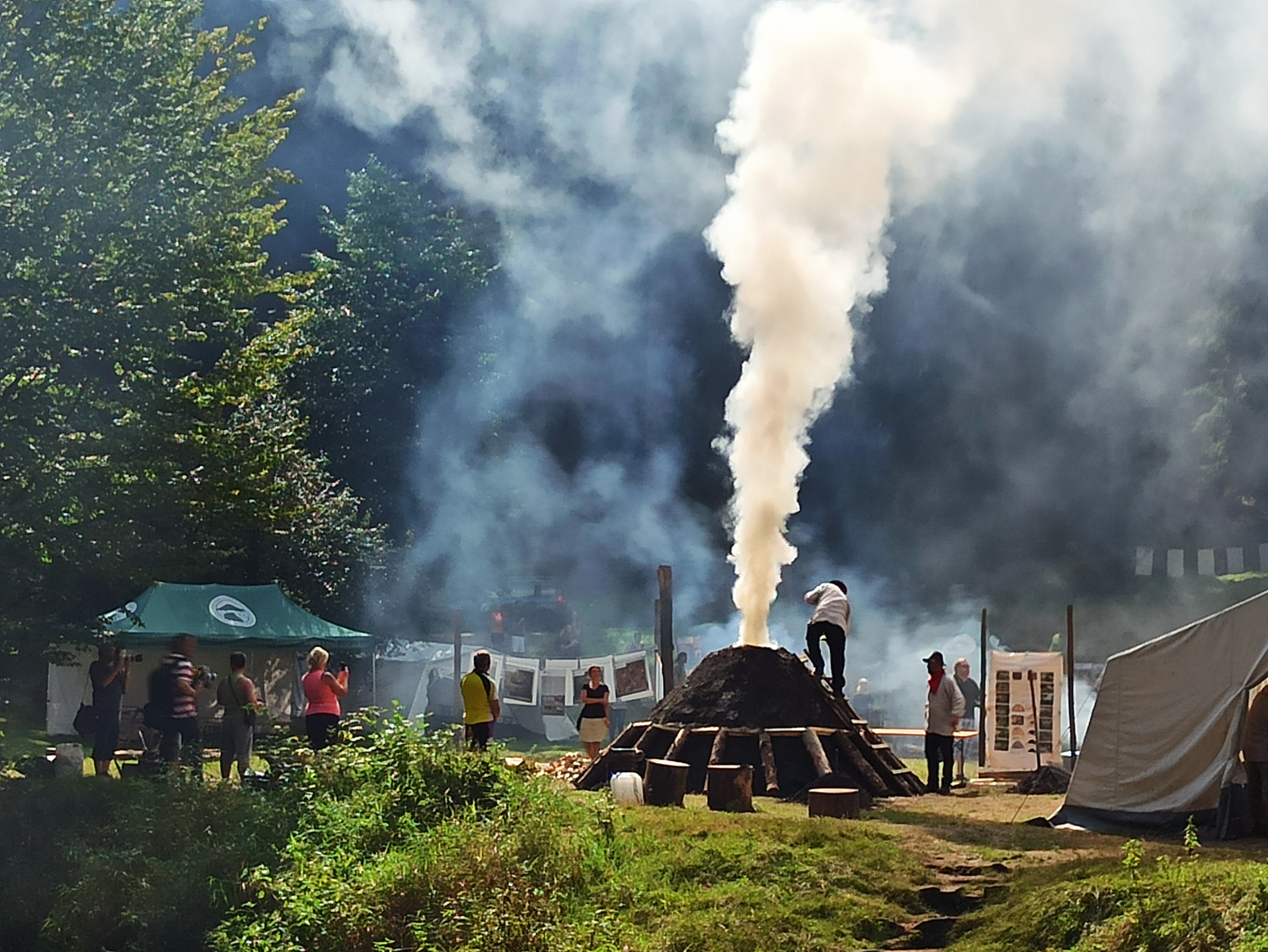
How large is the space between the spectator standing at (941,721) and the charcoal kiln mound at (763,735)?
0.33 metres

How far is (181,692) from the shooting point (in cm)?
1636

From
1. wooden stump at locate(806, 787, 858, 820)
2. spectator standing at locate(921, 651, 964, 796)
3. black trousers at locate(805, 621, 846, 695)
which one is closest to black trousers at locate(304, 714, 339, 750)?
wooden stump at locate(806, 787, 858, 820)

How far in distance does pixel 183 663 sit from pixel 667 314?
3240 centimetres

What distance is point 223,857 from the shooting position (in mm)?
11625

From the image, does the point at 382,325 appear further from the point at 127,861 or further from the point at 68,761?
the point at 127,861

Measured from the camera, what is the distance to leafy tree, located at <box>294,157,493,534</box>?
3775 centimetres

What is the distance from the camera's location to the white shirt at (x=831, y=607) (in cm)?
1867

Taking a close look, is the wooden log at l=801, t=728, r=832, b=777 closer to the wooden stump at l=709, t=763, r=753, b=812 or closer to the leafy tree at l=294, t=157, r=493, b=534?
the wooden stump at l=709, t=763, r=753, b=812

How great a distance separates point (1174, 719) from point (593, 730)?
26.7 feet

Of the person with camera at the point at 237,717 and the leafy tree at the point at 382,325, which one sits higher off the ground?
the leafy tree at the point at 382,325

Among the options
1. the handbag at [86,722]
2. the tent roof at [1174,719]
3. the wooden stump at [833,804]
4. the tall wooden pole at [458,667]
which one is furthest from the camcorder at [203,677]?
the tent roof at [1174,719]

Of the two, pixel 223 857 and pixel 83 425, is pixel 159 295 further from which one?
pixel 223 857

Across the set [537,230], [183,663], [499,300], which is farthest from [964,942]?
[537,230]

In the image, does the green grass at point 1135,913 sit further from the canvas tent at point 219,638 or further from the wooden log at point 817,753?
the canvas tent at point 219,638
